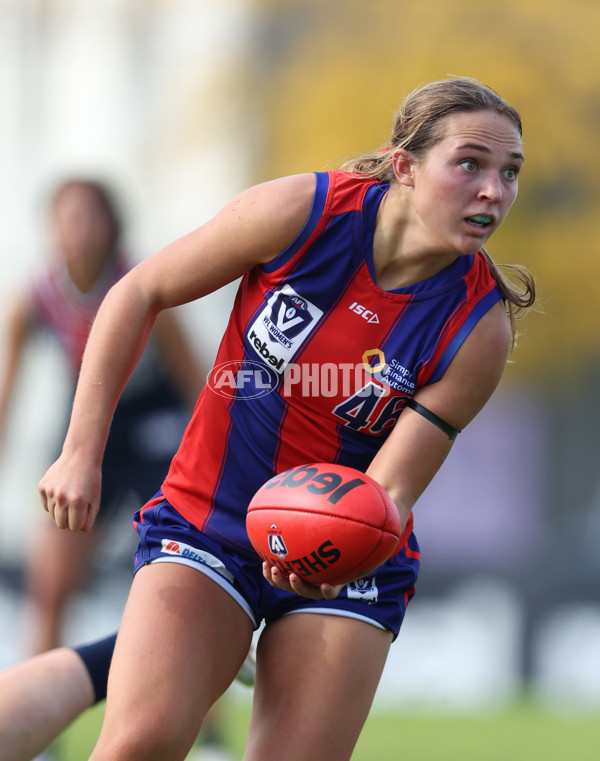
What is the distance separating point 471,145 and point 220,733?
2841mm

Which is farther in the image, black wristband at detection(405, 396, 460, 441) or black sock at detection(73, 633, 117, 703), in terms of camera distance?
black sock at detection(73, 633, 117, 703)

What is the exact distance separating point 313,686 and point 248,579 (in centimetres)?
28

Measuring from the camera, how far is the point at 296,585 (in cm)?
217

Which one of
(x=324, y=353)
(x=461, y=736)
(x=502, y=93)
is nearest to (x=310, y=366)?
(x=324, y=353)

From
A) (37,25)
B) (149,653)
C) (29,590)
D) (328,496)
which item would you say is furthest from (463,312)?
(37,25)

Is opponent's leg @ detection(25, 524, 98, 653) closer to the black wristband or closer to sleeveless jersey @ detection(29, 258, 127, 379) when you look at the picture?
sleeveless jersey @ detection(29, 258, 127, 379)

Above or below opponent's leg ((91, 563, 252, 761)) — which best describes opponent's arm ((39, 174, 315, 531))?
above

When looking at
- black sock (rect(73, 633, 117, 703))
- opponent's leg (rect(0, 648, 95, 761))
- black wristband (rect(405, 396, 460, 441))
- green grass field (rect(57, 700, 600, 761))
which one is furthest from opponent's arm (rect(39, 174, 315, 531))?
green grass field (rect(57, 700, 600, 761))

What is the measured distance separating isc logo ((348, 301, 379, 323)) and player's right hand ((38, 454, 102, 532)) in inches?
26.6

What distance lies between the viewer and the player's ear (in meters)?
2.35

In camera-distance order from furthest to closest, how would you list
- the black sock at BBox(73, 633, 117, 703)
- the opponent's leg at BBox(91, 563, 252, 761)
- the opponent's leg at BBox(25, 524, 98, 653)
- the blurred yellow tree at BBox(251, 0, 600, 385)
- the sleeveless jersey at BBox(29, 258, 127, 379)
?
the blurred yellow tree at BBox(251, 0, 600, 385)
the sleeveless jersey at BBox(29, 258, 127, 379)
the opponent's leg at BBox(25, 524, 98, 653)
the black sock at BBox(73, 633, 117, 703)
the opponent's leg at BBox(91, 563, 252, 761)

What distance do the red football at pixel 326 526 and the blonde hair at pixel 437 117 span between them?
0.62 m

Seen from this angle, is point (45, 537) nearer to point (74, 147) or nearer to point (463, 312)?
point (74, 147)

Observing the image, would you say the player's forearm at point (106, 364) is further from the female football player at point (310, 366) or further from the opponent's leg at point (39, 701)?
the opponent's leg at point (39, 701)
